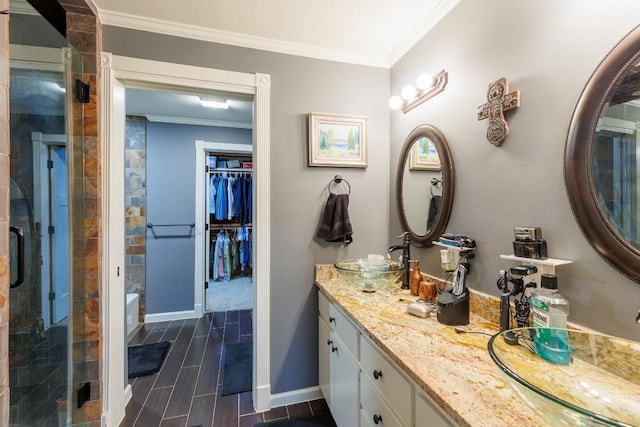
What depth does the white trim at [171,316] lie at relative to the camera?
3.28m

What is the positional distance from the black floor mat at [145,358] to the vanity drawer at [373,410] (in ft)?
6.44

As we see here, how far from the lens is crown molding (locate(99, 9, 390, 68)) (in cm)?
168

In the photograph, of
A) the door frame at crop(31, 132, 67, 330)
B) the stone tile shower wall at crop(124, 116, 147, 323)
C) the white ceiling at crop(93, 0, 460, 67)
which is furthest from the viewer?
the stone tile shower wall at crop(124, 116, 147, 323)

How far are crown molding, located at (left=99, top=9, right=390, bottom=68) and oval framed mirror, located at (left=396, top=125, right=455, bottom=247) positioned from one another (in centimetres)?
73

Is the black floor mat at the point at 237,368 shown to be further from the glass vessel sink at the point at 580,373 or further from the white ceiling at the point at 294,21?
the white ceiling at the point at 294,21

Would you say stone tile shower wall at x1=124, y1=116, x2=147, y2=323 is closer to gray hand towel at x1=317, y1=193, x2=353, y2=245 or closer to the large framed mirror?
gray hand towel at x1=317, y1=193, x2=353, y2=245

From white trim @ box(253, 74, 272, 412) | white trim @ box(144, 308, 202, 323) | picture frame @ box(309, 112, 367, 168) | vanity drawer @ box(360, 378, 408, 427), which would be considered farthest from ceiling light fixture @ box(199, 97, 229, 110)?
vanity drawer @ box(360, 378, 408, 427)

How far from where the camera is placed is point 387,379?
105cm

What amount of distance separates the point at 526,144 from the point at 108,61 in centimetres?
226

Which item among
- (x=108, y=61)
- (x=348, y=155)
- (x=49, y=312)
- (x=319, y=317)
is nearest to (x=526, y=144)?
(x=348, y=155)

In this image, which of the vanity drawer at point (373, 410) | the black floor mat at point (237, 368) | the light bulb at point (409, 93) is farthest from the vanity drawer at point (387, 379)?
the light bulb at point (409, 93)

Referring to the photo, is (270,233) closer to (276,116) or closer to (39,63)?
(276,116)

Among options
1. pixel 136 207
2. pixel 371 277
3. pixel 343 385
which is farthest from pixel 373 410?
pixel 136 207

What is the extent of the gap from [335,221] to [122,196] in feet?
4.57
